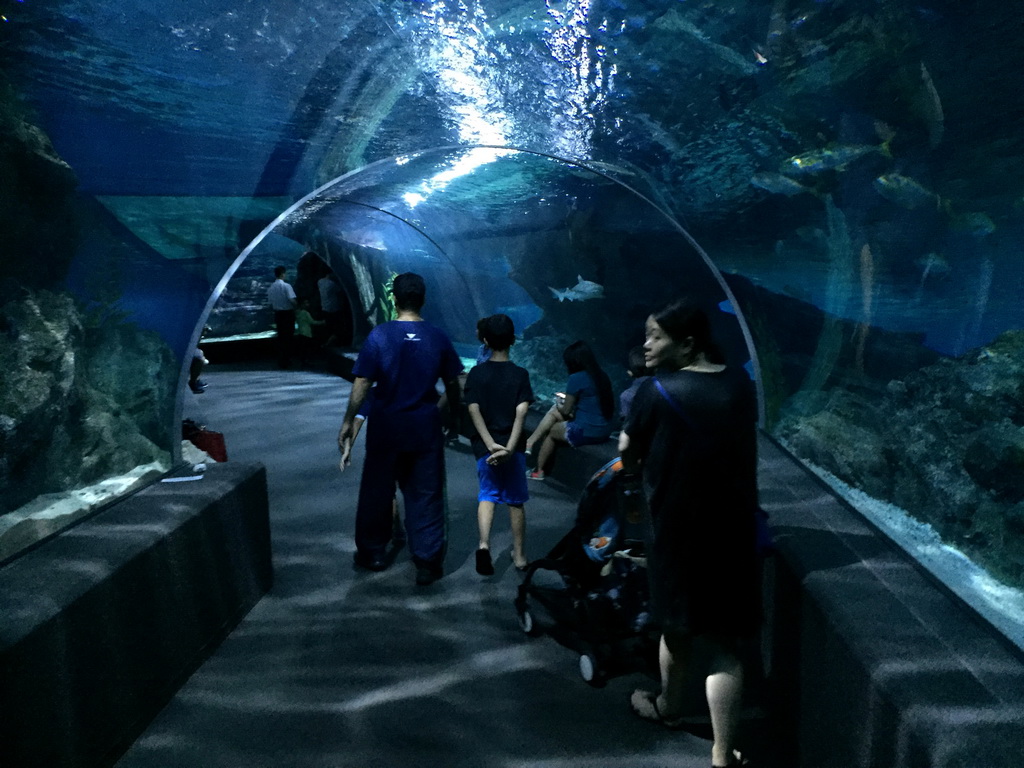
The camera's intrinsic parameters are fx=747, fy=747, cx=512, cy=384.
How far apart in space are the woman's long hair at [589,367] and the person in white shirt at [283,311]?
36.2 feet

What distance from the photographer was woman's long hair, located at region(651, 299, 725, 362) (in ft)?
8.89

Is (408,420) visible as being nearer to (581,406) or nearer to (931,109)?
(581,406)

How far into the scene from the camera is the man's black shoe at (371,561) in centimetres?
515

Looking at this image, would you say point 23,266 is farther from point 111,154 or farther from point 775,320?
point 775,320

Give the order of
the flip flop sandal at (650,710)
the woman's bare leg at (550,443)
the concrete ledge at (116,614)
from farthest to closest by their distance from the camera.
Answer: the woman's bare leg at (550,443) < the flip flop sandal at (650,710) < the concrete ledge at (116,614)

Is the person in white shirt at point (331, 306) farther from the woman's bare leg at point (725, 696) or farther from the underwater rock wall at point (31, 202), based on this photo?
the woman's bare leg at point (725, 696)

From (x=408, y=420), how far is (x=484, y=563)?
1.10 meters

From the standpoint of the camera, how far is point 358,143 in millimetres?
6293

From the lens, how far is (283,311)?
16562mm

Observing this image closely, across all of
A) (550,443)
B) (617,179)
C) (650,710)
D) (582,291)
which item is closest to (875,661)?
(650,710)

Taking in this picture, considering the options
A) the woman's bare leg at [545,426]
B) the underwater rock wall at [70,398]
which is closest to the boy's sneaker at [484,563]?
the underwater rock wall at [70,398]

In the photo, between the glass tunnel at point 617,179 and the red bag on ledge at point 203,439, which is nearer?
the glass tunnel at point 617,179

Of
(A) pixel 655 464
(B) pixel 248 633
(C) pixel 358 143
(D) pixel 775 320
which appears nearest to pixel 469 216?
(C) pixel 358 143

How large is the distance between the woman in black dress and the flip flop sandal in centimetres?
44
